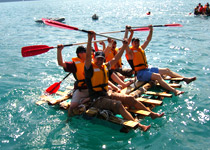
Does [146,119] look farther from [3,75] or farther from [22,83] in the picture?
[3,75]

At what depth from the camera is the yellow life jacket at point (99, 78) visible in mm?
5449

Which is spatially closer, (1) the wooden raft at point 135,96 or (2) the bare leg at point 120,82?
(1) the wooden raft at point 135,96

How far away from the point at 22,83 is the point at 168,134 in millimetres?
6464

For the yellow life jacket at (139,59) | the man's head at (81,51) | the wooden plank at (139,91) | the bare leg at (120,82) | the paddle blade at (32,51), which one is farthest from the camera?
the yellow life jacket at (139,59)

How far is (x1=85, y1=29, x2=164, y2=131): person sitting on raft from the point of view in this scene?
5.32 meters

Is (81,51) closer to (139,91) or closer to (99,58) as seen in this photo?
(99,58)

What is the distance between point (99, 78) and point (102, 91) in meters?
0.39

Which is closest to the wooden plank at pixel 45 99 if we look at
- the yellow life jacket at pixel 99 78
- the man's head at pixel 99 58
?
the yellow life jacket at pixel 99 78

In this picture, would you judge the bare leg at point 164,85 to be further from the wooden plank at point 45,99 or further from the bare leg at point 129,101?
the wooden plank at point 45,99

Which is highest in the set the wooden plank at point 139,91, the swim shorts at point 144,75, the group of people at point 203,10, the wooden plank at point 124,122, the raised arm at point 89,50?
the group of people at point 203,10

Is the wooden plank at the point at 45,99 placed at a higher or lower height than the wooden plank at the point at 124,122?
lower

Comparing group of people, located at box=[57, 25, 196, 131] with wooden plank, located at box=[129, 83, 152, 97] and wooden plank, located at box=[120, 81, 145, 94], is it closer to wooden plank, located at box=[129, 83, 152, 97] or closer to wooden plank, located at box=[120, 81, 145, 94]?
wooden plank, located at box=[120, 81, 145, 94]

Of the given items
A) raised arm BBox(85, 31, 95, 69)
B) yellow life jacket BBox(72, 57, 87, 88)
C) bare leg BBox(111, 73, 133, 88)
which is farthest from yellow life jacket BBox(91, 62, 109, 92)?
bare leg BBox(111, 73, 133, 88)

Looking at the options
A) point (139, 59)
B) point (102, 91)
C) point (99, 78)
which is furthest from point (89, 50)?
point (139, 59)
